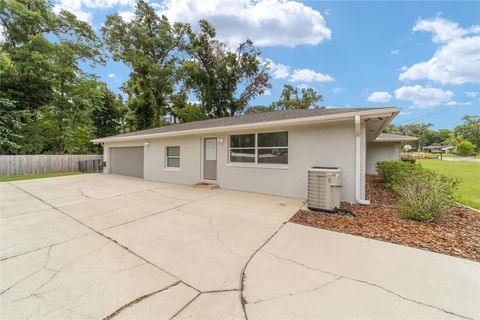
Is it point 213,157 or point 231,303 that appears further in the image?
point 213,157

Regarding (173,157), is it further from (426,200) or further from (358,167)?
(426,200)

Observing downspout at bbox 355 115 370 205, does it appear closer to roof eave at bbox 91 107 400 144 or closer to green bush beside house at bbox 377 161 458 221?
roof eave at bbox 91 107 400 144

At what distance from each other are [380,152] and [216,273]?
14.8 m

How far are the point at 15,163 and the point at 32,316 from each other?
17204 millimetres

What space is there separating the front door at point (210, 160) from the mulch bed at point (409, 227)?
4.47 meters

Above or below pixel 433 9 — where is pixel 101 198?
below

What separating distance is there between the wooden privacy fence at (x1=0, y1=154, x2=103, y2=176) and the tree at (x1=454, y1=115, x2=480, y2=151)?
7336 centimetres

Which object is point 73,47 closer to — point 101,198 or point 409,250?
point 101,198

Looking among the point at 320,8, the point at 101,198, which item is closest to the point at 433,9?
the point at 320,8

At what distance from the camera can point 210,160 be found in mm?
8586

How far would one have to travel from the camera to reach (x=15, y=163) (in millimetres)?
13188

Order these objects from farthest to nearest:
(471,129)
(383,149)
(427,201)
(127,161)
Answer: (471,129)
(383,149)
(127,161)
(427,201)

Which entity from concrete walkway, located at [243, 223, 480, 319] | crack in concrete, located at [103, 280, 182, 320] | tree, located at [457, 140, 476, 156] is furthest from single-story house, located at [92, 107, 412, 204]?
tree, located at [457, 140, 476, 156]

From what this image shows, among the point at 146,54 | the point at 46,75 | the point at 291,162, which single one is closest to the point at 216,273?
the point at 291,162
